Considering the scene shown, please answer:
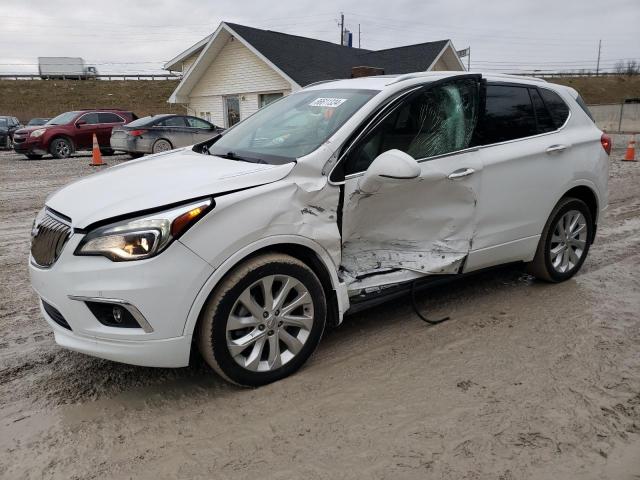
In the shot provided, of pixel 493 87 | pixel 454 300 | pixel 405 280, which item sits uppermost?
pixel 493 87

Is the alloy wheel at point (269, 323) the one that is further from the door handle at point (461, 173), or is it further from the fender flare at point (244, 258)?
the door handle at point (461, 173)

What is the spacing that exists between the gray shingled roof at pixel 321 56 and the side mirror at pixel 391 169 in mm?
17394

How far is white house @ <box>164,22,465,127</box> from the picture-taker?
2081 cm

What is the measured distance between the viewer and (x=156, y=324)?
2646 millimetres

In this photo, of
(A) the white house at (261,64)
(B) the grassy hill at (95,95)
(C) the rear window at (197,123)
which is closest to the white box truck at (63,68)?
(B) the grassy hill at (95,95)

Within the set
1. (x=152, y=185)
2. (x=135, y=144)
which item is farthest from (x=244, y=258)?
(x=135, y=144)

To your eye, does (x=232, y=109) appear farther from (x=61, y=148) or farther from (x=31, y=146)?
(x=31, y=146)

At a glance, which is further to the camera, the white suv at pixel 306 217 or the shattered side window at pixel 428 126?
the shattered side window at pixel 428 126

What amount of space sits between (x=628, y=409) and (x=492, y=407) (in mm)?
734

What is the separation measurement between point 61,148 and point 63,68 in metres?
54.4

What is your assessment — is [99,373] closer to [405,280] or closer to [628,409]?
[405,280]

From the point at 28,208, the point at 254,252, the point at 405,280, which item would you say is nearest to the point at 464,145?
the point at 405,280

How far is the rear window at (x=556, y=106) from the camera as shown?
176 inches

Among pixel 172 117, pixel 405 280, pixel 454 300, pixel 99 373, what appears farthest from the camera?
pixel 172 117
